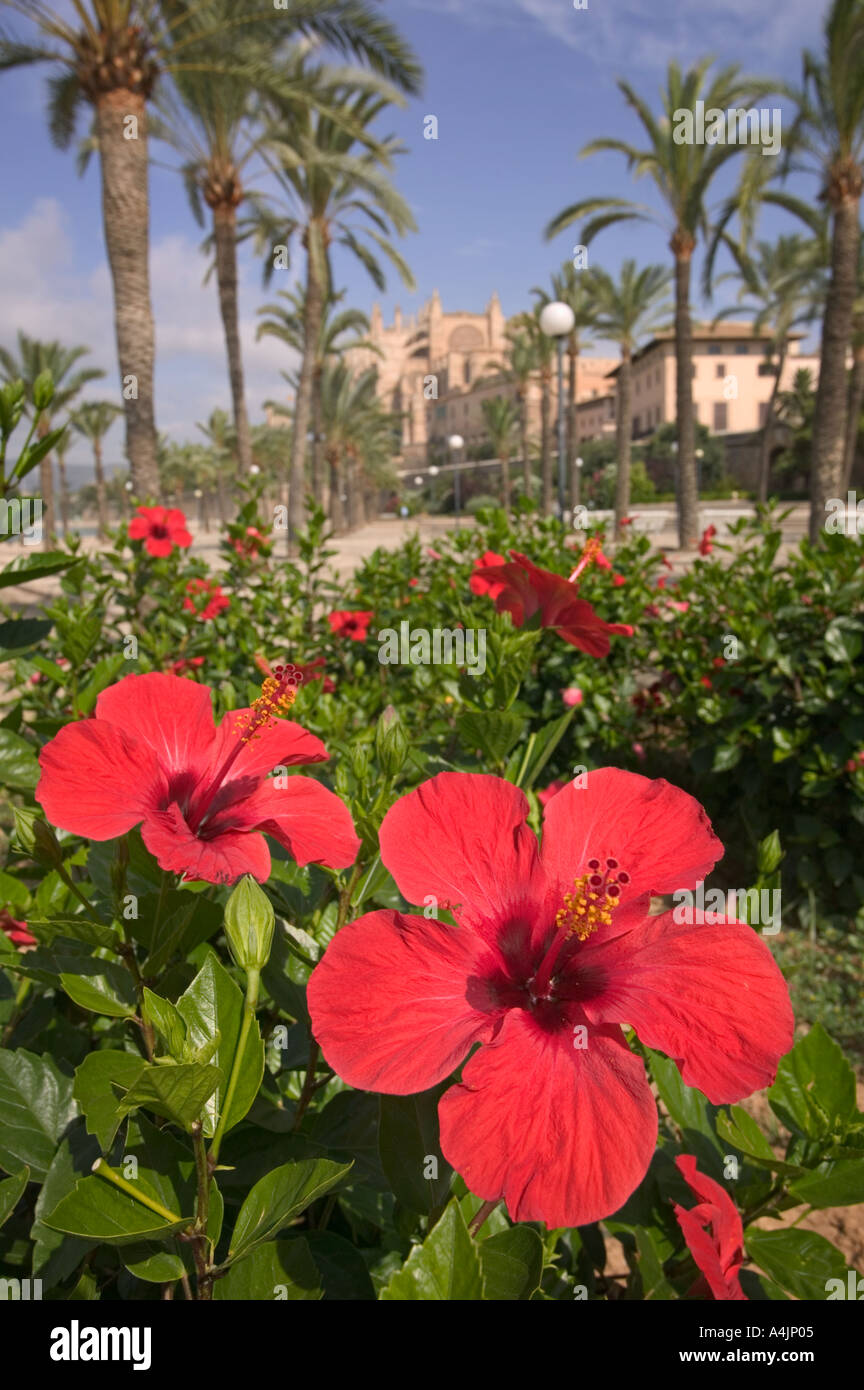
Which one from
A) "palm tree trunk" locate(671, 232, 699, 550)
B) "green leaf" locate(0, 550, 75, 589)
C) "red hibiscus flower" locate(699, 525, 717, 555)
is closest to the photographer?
"green leaf" locate(0, 550, 75, 589)

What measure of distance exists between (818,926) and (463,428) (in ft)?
225

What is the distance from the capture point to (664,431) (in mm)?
43656

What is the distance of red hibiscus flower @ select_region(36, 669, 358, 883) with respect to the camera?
68 centimetres

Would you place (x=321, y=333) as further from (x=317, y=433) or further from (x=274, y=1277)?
(x=274, y=1277)

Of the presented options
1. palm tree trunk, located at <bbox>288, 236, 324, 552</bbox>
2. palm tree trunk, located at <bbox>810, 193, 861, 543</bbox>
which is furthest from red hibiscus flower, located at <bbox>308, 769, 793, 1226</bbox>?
palm tree trunk, located at <bbox>288, 236, 324, 552</bbox>

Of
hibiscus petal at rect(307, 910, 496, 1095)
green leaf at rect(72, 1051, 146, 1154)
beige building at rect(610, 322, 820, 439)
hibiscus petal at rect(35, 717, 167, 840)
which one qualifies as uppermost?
beige building at rect(610, 322, 820, 439)

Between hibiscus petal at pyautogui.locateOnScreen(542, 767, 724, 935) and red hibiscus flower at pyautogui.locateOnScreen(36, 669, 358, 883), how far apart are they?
0.56 feet

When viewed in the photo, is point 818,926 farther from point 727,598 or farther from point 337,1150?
point 337,1150

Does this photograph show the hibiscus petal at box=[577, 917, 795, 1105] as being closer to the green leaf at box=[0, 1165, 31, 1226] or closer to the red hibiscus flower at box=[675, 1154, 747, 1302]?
the red hibiscus flower at box=[675, 1154, 747, 1302]

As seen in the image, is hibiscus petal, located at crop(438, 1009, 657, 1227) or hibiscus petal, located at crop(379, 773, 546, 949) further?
hibiscus petal, located at crop(379, 773, 546, 949)

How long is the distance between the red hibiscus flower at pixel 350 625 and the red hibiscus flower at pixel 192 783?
2435 millimetres

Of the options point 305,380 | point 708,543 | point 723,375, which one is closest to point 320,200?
point 305,380

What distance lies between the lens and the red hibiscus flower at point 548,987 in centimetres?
52

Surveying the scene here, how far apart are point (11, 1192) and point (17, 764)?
51 cm
